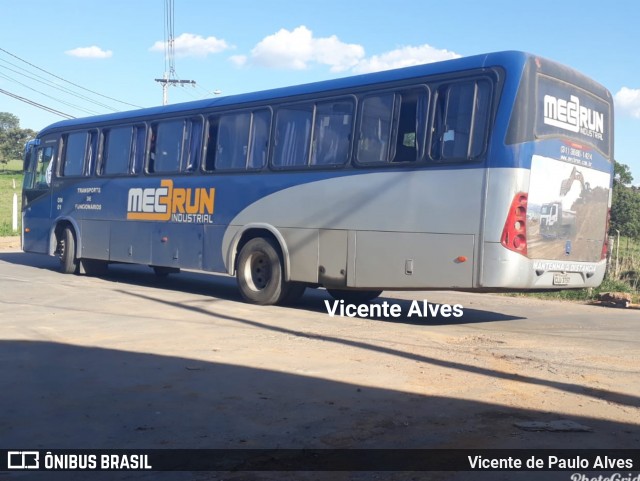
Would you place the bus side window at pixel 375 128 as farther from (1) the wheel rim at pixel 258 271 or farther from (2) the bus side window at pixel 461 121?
(1) the wheel rim at pixel 258 271

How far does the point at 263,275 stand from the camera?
42.9 ft

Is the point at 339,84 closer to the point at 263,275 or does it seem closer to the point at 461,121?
the point at 461,121

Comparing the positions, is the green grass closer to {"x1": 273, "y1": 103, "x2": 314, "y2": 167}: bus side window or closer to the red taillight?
{"x1": 273, "y1": 103, "x2": 314, "y2": 167}: bus side window

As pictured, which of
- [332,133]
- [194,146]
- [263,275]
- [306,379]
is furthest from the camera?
[194,146]

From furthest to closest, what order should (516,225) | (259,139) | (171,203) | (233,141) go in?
(171,203) → (233,141) → (259,139) → (516,225)

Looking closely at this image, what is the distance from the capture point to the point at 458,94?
1031cm

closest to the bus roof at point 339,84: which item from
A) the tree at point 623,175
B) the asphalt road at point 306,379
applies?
the asphalt road at point 306,379

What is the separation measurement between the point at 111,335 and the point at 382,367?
3.59m

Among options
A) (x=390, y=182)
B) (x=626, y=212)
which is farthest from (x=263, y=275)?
(x=626, y=212)

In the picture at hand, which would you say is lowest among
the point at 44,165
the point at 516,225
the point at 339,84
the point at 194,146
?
the point at 516,225

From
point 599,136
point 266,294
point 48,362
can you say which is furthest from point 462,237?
point 48,362

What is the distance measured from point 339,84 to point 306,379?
600 cm

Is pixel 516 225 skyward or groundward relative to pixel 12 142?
groundward

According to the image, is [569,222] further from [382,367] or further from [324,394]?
[324,394]
